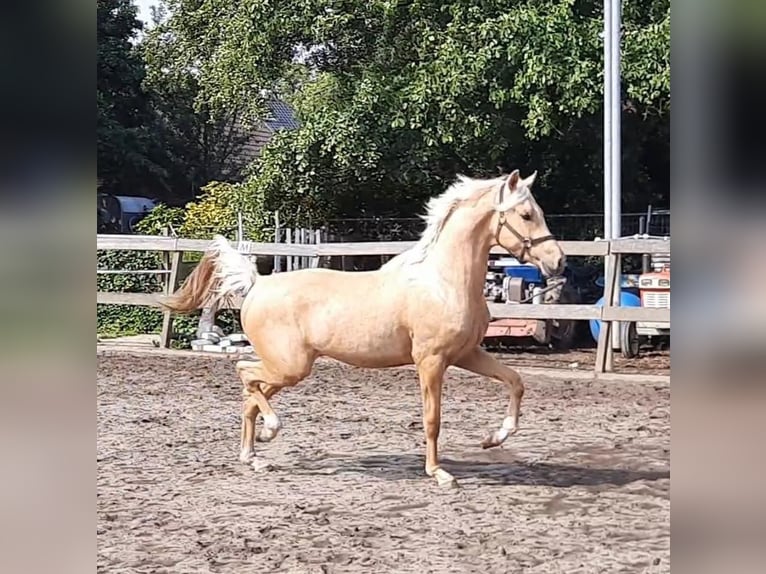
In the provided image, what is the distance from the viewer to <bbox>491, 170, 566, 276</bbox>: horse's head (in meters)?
3.69

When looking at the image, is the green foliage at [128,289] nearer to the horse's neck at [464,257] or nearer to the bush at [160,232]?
the bush at [160,232]

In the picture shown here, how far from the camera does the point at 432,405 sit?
12.4 feet

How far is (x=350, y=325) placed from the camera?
382cm

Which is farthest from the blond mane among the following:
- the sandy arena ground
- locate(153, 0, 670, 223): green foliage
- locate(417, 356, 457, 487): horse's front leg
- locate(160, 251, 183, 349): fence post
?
locate(160, 251, 183, 349): fence post

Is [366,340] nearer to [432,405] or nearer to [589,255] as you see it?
[432,405]

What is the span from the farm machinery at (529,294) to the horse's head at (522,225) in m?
3.52

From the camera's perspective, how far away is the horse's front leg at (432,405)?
3736mm

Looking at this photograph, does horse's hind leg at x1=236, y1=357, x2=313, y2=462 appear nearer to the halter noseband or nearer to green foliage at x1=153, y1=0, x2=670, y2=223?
the halter noseband

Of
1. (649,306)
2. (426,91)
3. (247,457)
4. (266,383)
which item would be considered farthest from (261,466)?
(426,91)

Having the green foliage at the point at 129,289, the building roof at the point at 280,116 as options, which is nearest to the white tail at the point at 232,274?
the green foliage at the point at 129,289
